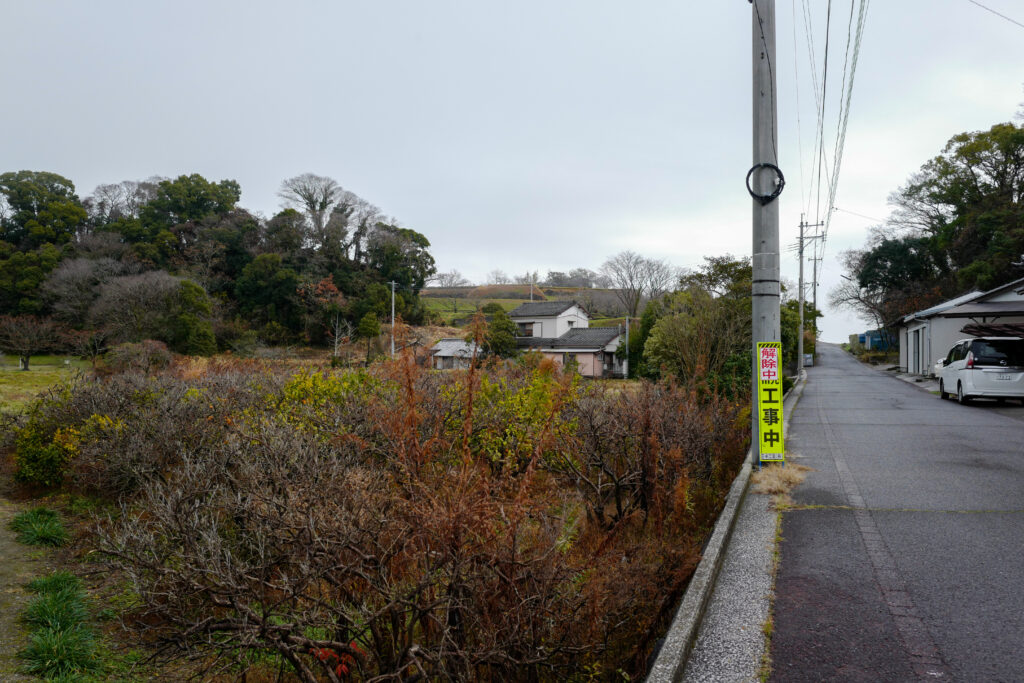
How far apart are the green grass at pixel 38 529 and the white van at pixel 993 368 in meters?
18.2

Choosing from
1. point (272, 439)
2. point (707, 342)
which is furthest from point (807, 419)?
point (272, 439)

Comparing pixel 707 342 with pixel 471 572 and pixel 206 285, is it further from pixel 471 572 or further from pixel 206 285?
pixel 206 285

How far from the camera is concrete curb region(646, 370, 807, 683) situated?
315 cm

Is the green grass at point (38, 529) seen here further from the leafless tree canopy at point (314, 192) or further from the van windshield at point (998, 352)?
the leafless tree canopy at point (314, 192)

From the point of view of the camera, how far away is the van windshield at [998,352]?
49.5 feet

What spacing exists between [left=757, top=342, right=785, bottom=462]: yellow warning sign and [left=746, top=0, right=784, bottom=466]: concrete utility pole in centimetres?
7

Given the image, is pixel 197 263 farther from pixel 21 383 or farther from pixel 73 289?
pixel 21 383

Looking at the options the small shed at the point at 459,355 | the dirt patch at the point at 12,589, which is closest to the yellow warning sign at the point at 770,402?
the small shed at the point at 459,355

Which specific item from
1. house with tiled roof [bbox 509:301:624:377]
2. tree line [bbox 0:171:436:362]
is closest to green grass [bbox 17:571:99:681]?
house with tiled roof [bbox 509:301:624:377]

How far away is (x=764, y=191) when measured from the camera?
770cm

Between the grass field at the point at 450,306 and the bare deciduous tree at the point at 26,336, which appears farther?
the grass field at the point at 450,306

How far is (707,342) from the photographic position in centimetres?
1841

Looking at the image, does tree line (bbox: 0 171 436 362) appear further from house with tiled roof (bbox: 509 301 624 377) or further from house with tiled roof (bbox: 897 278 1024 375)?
house with tiled roof (bbox: 897 278 1024 375)

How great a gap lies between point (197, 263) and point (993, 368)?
1933 inches
